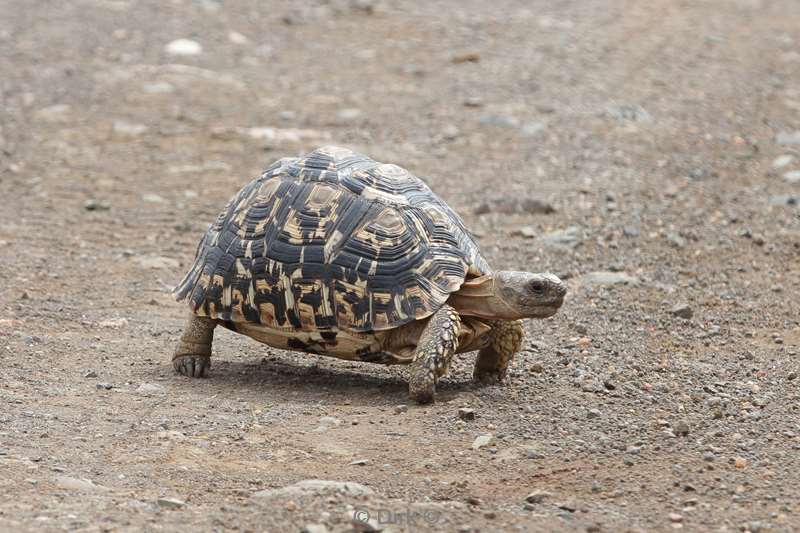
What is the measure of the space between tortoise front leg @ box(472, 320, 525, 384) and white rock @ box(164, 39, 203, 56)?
866 centimetres

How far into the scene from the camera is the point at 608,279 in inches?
343

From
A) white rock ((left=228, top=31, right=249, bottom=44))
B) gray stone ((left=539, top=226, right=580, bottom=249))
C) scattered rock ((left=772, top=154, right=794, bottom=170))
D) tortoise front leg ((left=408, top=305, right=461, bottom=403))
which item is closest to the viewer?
tortoise front leg ((left=408, top=305, right=461, bottom=403))

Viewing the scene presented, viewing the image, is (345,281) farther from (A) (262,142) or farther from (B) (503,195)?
(A) (262,142)

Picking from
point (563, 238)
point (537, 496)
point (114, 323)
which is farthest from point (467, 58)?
point (537, 496)

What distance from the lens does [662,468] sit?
218 inches

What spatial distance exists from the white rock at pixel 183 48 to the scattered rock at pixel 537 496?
10.3 metres

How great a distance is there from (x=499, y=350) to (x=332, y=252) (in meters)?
1.08

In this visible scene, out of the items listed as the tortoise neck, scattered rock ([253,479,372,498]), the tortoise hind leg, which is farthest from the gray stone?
scattered rock ([253,479,372,498])

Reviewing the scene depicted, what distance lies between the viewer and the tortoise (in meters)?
6.51

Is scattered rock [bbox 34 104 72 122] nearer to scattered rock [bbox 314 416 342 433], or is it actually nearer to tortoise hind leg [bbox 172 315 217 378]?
tortoise hind leg [bbox 172 315 217 378]

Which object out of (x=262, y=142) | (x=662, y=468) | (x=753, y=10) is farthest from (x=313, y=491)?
(x=753, y=10)

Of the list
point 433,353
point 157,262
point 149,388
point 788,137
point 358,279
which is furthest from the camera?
point 788,137

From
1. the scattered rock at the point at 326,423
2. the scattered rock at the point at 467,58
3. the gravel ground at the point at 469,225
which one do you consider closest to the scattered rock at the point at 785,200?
the gravel ground at the point at 469,225

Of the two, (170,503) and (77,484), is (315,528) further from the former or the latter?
(77,484)
